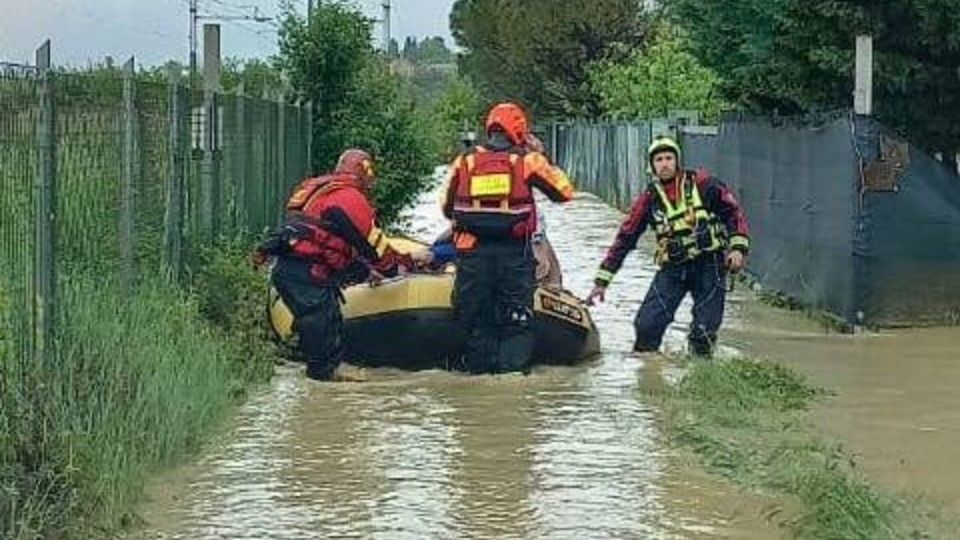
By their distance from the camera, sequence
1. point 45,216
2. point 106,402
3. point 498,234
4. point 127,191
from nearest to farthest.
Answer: point 45,216
point 106,402
point 127,191
point 498,234

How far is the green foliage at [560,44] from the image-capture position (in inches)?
2354

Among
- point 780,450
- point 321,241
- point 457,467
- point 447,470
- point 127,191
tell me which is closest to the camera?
point 447,470

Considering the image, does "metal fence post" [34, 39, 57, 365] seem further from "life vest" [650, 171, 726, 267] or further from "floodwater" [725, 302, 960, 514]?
"life vest" [650, 171, 726, 267]

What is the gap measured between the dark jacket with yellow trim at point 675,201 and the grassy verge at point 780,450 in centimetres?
127

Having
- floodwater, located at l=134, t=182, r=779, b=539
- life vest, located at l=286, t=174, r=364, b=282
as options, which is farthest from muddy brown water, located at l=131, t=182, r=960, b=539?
life vest, located at l=286, t=174, r=364, b=282

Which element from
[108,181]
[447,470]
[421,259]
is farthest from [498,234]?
[447,470]

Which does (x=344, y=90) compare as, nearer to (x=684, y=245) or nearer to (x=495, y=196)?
(x=684, y=245)

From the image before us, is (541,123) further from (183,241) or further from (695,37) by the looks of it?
(183,241)

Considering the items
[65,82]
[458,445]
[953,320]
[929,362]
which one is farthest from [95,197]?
[953,320]

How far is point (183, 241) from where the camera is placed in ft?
44.3

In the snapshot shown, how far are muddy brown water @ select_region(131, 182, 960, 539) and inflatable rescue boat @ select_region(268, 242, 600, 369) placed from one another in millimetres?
198

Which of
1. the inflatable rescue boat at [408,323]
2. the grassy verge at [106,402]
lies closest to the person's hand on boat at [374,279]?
the inflatable rescue boat at [408,323]

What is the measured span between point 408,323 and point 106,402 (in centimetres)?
454

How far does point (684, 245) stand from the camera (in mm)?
13922
